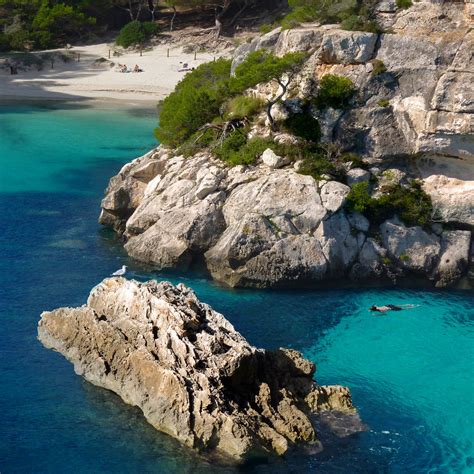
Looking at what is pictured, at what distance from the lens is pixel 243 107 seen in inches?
1543

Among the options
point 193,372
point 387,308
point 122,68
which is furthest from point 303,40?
point 122,68

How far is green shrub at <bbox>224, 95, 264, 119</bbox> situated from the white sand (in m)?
32.0

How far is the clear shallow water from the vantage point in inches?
867

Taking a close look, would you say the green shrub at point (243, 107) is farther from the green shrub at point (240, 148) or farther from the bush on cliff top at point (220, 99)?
the green shrub at point (240, 148)

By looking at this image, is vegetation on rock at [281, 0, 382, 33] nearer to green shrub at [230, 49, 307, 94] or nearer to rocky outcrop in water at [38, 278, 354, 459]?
green shrub at [230, 49, 307, 94]

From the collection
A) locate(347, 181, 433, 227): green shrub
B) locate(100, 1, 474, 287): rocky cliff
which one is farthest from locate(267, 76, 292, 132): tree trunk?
locate(347, 181, 433, 227): green shrub

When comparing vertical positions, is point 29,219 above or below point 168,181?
below

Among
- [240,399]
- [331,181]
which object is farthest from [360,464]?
[331,181]

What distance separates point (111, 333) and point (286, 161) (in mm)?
14099

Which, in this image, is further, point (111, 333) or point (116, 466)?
point (111, 333)

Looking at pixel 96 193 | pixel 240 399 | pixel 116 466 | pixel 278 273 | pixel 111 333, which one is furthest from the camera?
pixel 96 193

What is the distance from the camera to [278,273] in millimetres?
33219

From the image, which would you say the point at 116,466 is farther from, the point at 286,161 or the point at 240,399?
the point at 286,161

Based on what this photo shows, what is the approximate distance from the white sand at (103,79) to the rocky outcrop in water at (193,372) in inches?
1870
